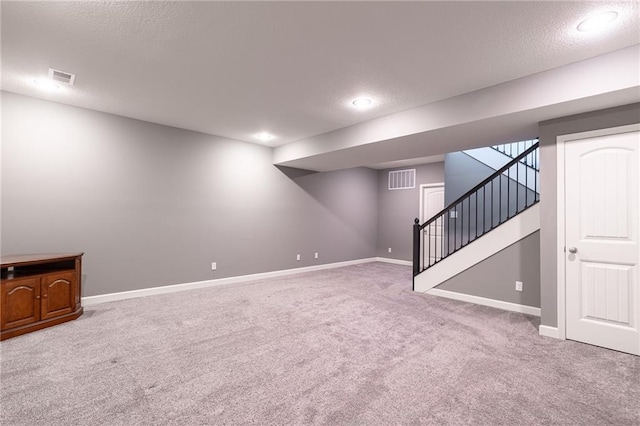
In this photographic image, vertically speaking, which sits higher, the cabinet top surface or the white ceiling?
the white ceiling

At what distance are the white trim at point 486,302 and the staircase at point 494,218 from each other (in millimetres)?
156

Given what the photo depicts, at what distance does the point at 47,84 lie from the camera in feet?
10.2

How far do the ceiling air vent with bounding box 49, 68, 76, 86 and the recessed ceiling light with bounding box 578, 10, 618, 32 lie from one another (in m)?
4.44

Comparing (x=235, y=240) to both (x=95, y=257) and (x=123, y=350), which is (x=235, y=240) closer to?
(x=95, y=257)

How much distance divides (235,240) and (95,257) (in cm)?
203

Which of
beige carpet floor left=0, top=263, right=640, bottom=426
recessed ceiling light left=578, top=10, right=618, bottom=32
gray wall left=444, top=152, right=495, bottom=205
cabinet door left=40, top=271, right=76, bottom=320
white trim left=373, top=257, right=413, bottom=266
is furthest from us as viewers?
white trim left=373, top=257, right=413, bottom=266

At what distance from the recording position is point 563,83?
100 inches

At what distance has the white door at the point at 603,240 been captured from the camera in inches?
101

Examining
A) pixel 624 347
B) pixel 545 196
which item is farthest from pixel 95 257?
pixel 624 347

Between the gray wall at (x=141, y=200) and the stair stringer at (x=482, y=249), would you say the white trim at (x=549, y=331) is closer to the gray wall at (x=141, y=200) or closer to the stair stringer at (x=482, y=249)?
the stair stringer at (x=482, y=249)

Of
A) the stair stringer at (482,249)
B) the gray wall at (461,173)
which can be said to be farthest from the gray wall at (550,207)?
the gray wall at (461,173)

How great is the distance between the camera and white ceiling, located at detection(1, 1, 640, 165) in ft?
6.36

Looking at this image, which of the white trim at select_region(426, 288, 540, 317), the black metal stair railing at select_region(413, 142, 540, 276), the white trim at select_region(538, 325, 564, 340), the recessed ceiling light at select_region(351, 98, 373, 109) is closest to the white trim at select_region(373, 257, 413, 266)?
the black metal stair railing at select_region(413, 142, 540, 276)

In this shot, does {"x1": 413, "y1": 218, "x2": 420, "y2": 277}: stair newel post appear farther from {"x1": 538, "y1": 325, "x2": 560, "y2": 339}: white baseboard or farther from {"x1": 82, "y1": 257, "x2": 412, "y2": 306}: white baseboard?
{"x1": 82, "y1": 257, "x2": 412, "y2": 306}: white baseboard
